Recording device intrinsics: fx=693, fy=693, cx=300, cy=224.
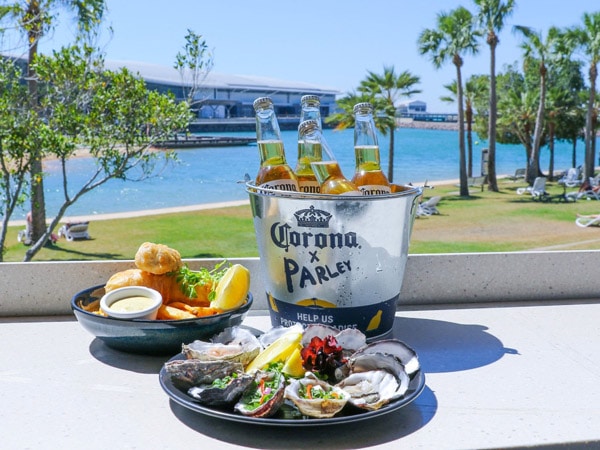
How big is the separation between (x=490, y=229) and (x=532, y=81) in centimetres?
1756

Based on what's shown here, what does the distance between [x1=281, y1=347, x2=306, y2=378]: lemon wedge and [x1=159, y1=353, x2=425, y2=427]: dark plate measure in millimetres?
65

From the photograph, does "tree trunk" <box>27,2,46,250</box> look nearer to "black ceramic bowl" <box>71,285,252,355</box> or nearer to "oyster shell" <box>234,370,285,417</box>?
"black ceramic bowl" <box>71,285,252,355</box>

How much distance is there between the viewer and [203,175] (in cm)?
3291

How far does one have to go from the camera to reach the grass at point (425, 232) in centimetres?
Answer: 1345

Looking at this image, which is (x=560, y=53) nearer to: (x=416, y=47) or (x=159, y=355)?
(x=416, y=47)

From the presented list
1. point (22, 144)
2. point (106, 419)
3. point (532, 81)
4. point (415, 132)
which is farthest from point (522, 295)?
point (415, 132)

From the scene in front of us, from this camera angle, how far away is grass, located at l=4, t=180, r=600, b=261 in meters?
13.5

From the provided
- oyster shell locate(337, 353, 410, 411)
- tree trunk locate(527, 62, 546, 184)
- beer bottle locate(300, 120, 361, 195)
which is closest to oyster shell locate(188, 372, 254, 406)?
oyster shell locate(337, 353, 410, 411)

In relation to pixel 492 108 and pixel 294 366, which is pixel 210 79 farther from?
pixel 294 366

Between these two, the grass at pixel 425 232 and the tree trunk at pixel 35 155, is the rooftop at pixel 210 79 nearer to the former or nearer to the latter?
the grass at pixel 425 232

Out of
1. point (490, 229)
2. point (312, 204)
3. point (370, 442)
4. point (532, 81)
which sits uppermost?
point (532, 81)

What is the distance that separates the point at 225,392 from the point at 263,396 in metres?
0.04

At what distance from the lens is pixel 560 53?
2164 centimetres

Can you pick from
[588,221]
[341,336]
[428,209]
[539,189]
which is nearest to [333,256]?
[341,336]
